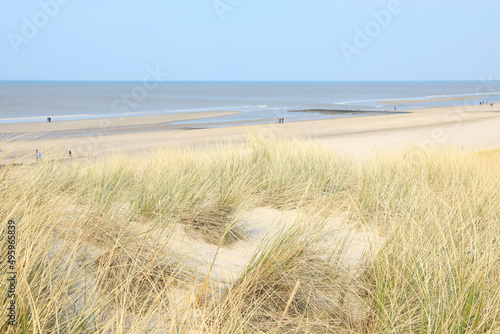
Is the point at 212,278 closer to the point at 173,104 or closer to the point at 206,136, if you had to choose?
the point at 206,136

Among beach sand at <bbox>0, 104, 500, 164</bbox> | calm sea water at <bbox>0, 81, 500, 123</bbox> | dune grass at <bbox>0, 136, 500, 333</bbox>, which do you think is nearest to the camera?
dune grass at <bbox>0, 136, 500, 333</bbox>

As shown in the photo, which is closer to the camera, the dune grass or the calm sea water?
the dune grass

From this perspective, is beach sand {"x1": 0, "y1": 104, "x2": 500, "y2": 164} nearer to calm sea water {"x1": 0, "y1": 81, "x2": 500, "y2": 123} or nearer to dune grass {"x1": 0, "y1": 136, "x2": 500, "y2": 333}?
calm sea water {"x1": 0, "y1": 81, "x2": 500, "y2": 123}

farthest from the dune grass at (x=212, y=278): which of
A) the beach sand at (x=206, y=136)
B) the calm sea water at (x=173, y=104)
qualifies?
the beach sand at (x=206, y=136)

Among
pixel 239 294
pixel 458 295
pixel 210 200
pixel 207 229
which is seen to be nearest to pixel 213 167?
pixel 210 200

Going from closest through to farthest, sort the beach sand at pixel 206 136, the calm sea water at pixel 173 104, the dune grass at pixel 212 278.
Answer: the dune grass at pixel 212 278
the beach sand at pixel 206 136
the calm sea water at pixel 173 104

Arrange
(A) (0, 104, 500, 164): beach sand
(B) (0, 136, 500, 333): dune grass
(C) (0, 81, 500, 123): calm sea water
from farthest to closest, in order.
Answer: (C) (0, 81, 500, 123): calm sea water
(A) (0, 104, 500, 164): beach sand
(B) (0, 136, 500, 333): dune grass

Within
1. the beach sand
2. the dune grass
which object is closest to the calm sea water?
the beach sand

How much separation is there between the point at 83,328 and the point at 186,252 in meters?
1.12

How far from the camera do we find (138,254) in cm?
287

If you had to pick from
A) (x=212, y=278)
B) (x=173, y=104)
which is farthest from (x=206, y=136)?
(x=173, y=104)

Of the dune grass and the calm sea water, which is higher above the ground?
the calm sea water

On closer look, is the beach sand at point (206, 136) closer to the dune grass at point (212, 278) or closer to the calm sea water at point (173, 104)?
the calm sea water at point (173, 104)

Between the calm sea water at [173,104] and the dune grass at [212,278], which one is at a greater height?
the calm sea water at [173,104]
